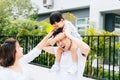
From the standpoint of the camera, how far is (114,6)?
589 inches

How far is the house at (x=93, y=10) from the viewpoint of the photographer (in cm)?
1537

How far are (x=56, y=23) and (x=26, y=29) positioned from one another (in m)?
8.03

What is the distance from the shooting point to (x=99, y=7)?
1567 cm

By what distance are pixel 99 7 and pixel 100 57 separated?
1010 centimetres

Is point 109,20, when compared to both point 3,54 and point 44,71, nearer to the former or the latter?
point 44,71

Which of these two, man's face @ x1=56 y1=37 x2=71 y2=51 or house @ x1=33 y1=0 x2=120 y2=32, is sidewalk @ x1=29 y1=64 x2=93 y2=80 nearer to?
man's face @ x1=56 y1=37 x2=71 y2=51

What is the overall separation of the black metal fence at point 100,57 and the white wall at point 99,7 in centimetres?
839

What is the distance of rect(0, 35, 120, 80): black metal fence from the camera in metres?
5.08

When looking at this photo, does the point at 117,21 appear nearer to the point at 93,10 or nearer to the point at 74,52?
the point at 93,10

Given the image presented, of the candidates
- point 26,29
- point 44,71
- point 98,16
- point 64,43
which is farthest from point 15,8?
point 64,43

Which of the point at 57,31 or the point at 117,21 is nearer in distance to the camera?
the point at 57,31

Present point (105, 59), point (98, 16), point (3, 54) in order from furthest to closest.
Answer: point (98, 16)
point (105, 59)
point (3, 54)

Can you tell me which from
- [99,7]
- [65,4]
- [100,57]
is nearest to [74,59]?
[100,57]

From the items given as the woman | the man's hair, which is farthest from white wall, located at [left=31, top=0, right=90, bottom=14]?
the woman
